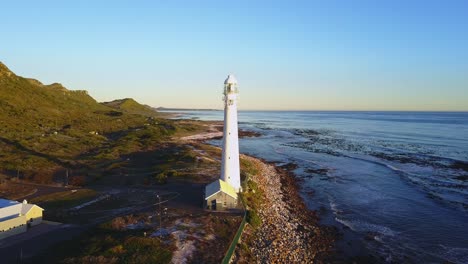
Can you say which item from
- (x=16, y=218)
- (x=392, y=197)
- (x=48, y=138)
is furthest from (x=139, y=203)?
(x=48, y=138)

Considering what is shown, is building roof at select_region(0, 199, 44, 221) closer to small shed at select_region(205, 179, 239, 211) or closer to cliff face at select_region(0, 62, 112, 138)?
small shed at select_region(205, 179, 239, 211)

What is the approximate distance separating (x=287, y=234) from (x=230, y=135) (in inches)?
351

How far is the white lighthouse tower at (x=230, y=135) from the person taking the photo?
28.2 m

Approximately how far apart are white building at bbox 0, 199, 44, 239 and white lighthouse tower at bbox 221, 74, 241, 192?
47.1 feet

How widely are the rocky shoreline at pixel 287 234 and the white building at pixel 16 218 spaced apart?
48.0ft

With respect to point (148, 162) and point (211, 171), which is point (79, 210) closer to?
point (211, 171)

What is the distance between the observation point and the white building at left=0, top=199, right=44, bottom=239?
73.9 ft

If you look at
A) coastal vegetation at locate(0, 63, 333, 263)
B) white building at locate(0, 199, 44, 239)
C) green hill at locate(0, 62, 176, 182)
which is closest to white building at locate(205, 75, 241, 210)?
coastal vegetation at locate(0, 63, 333, 263)

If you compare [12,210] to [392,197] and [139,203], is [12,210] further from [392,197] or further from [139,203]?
[392,197]

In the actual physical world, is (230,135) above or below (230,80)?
below

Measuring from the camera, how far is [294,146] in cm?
8219

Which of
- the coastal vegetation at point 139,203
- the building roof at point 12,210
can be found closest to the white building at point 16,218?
the building roof at point 12,210

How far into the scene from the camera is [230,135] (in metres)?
28.6

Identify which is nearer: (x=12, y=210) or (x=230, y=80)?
(x=12, y=210)
